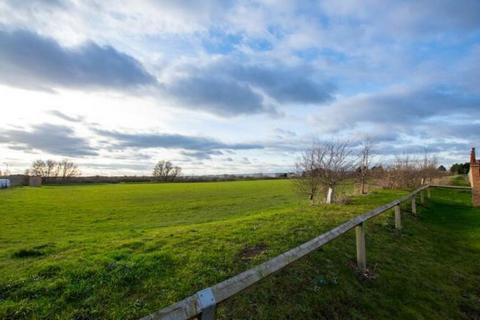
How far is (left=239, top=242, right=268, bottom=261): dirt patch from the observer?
245 inches

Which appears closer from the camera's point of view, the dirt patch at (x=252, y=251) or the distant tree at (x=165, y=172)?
the dirt patch at (x=252, y=251)

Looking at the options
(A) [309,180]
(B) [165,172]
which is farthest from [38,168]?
(A) [309,180]

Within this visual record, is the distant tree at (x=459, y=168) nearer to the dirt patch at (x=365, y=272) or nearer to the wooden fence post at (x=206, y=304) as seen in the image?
the dirt patch at (x=365, y=272)

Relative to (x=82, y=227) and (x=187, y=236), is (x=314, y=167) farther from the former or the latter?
(x=82, y=227)

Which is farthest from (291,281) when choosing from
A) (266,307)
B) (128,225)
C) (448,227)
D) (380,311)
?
(128,225)

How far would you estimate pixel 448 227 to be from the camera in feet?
43.1

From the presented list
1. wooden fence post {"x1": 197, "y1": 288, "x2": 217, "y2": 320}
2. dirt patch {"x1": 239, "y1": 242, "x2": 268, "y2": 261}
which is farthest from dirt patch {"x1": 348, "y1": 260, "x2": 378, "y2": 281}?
wooden fence post {"x1": 197, "y1": 288, "x2": 217, "y2": 320}

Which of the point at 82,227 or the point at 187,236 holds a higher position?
the point at 187,236

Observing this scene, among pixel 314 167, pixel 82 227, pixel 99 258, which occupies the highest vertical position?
pixel 314 167

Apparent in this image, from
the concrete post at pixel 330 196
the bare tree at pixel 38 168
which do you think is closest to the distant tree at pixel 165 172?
the bare tree at pixel 38 168

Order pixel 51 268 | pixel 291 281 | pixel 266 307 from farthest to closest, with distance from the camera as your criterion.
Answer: pixel 51 268 → pixel 291 281 → pixel 266 307

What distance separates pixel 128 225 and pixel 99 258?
11546mm

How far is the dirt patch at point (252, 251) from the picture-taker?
6.23m

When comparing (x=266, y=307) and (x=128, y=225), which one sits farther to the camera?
(x=128, y=225)
